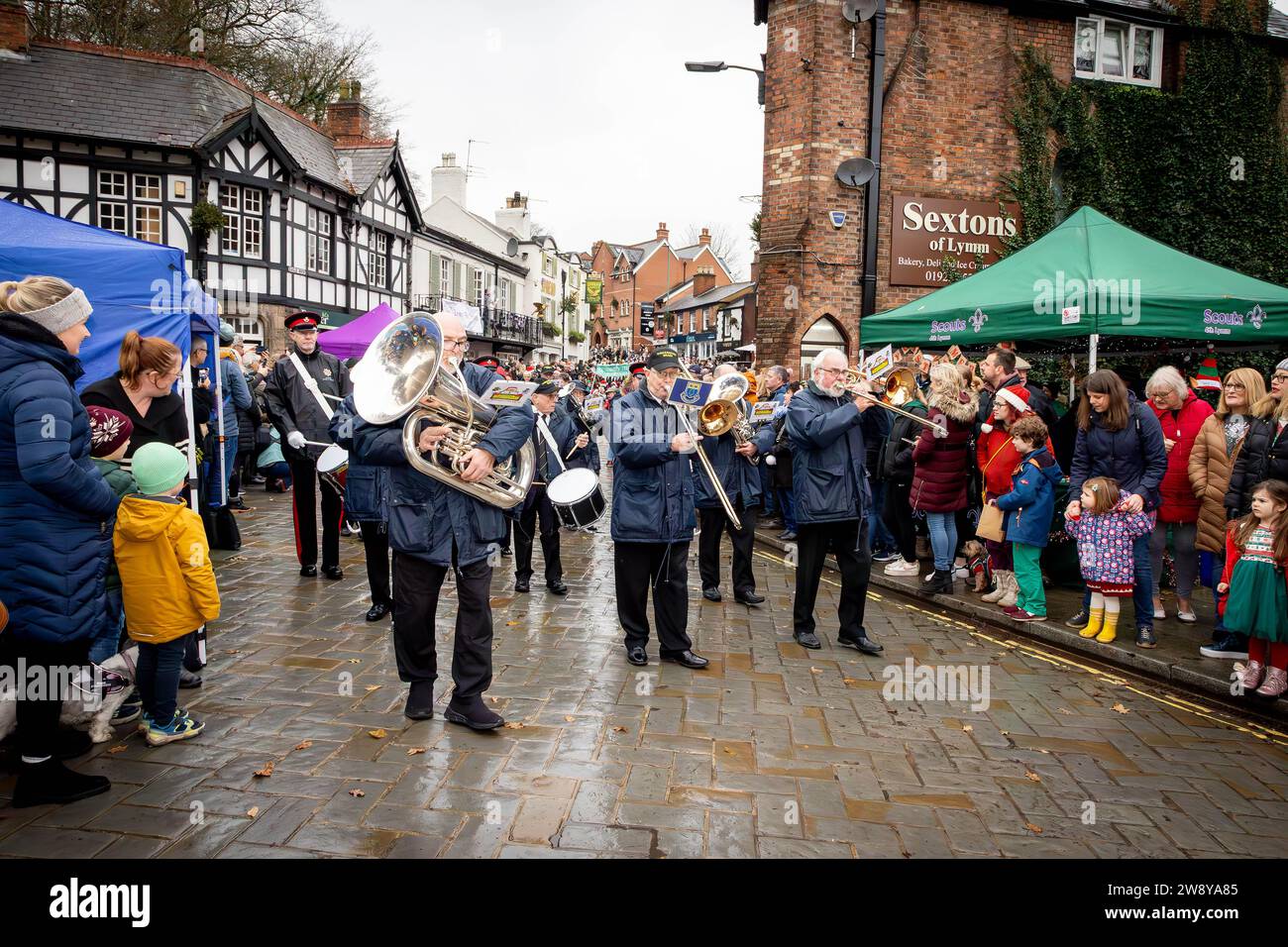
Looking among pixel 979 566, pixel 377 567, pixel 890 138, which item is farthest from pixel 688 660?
pixel 890 138

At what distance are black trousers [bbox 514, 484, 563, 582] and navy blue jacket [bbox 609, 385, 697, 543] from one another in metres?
2.27

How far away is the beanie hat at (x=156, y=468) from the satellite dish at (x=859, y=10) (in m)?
16.5

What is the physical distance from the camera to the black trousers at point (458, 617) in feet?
15.1

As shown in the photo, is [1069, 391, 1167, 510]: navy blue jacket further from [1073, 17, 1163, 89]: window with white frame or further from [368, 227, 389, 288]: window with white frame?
[368, 227, 389, 288]: window with white frame

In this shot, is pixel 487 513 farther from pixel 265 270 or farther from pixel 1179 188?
pixel 265 270

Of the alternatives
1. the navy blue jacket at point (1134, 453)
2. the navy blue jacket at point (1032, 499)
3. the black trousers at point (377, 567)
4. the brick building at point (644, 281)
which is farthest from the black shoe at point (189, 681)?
the brick building at point (644, 281)

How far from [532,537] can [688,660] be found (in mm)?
2689

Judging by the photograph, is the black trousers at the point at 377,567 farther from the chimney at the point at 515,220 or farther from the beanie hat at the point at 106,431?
the chimney at the point at 515,220

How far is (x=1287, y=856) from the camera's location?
366 centimetres

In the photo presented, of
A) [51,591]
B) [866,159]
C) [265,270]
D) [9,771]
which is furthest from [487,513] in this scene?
[265,270]

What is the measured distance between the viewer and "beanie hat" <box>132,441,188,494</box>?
4090mm

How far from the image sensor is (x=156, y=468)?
4113mm

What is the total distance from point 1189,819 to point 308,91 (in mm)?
37535

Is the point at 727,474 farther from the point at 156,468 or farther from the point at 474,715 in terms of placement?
the point at 156,468
